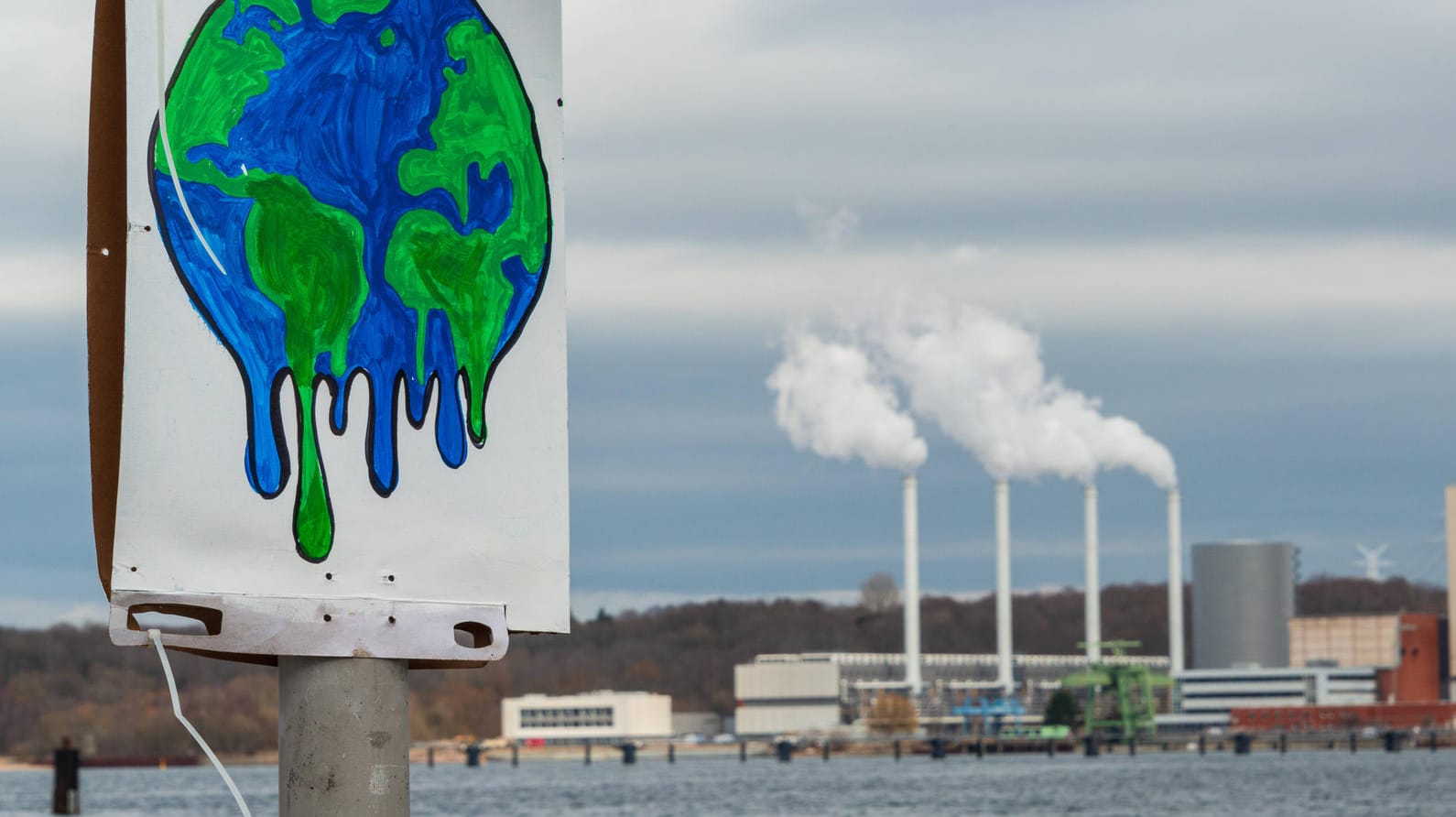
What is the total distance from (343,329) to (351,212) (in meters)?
0.22

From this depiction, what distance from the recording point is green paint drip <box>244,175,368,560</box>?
419 cm

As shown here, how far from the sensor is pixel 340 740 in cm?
409

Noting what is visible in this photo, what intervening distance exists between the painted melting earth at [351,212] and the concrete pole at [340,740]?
0.78 ft

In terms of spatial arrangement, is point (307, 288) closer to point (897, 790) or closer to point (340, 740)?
point (340, 740)

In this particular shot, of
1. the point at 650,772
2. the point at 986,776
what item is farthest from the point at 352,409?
the point at 650,772

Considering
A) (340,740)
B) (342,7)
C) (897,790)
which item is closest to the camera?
(340,740)

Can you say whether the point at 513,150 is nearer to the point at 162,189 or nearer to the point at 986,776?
the point at 162,189

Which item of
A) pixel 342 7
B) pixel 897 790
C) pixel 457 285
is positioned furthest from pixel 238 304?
pixel 897 790

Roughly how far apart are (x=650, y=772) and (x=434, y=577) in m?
169

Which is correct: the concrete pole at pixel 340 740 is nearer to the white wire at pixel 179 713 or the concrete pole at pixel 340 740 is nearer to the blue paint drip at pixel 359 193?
the white wire at pixel 179 713

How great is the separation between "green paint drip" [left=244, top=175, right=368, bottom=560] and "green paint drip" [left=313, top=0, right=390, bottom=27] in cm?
34

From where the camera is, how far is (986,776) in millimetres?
142500

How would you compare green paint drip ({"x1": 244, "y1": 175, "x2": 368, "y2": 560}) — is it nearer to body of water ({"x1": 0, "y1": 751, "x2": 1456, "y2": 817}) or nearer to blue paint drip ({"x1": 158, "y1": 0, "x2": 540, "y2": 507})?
blue paint drip ({"x1": 158, "y1": 0, "x2": 540, "y2": 507})

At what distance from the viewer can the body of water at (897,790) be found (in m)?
89.8
